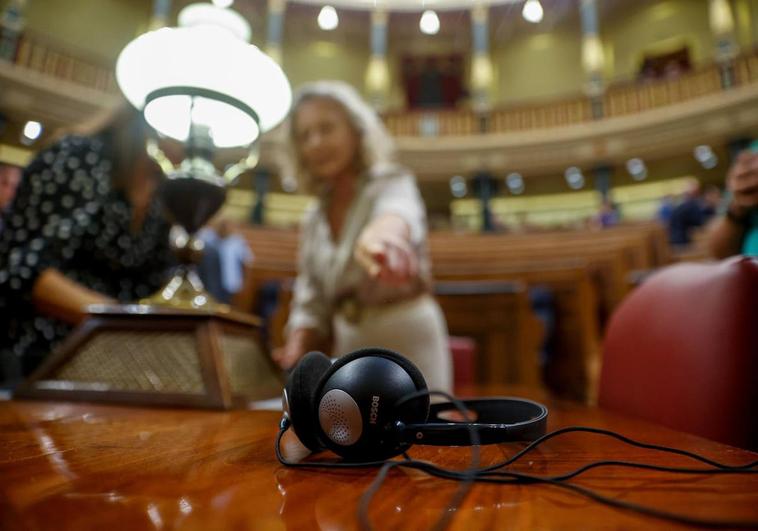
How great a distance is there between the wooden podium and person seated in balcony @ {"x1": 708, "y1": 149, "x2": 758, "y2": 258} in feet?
2.23

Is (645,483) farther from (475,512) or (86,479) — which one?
(86,479)

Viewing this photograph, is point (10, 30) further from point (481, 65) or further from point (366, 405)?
point (366, 405)

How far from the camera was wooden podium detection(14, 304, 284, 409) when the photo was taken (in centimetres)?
55

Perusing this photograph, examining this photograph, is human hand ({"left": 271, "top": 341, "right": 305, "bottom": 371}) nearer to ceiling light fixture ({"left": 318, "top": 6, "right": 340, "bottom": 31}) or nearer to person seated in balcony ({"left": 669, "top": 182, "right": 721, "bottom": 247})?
person seated in balcony ({"left": 669, "top": 182, "right": 721, "bottom": 247})

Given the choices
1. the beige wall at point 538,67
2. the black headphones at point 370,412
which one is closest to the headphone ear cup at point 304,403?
the black headphones at point 370,412

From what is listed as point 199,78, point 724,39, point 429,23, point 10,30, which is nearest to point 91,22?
point 10,30

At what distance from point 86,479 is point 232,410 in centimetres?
32

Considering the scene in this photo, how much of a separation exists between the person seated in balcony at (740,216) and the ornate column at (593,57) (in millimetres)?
7732

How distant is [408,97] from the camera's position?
30.7ft

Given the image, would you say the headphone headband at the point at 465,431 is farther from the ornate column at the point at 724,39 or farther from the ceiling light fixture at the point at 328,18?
the ornate column at the point at 724,39

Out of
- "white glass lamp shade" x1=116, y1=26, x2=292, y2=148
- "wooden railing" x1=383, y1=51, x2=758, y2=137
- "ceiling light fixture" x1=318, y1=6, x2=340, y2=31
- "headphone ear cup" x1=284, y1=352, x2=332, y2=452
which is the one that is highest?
"ceiling light fixture" x1=318, y1=6, x2=340, y2=31

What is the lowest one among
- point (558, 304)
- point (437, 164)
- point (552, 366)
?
point (552, 366)

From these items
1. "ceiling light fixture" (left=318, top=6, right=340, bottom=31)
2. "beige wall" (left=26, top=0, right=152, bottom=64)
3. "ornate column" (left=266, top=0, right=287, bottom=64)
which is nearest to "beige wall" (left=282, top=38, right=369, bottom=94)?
"ceiling light fixture" (left=318, top=6, right=340, bottom=31)

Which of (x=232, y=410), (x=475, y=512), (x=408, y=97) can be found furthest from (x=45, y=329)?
(x=408, y=97)
